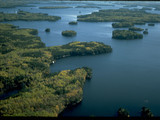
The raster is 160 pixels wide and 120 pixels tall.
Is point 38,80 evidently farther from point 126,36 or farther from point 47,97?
point 126,36

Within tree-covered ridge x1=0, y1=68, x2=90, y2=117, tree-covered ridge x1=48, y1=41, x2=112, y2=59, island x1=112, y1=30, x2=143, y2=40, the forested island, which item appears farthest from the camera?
island x1=112, y1=30, x2=143, y2=40

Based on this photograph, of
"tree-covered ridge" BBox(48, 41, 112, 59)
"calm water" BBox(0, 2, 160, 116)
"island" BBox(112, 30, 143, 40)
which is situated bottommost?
"calm water" BBox(0, 2, 160, 116)

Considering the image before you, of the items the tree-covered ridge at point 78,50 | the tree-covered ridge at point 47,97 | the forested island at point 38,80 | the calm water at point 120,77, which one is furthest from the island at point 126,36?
the tree-covered ridge at point 47,97

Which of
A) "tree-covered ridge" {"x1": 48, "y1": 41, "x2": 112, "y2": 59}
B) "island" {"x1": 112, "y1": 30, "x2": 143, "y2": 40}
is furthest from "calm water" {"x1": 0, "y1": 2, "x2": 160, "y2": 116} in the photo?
"island" {"x1": 112, "y1": 30, "x2": 143, "y2": 40}

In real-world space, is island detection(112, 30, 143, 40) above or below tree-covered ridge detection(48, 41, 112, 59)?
above

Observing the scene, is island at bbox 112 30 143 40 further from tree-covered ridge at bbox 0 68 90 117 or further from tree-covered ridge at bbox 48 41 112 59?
tree-covered ridge at bbox 0 68 90 117

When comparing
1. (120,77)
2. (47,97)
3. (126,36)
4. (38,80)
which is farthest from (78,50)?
(47,97)

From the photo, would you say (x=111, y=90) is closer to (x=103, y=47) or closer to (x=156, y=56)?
(x=103, y=47)
